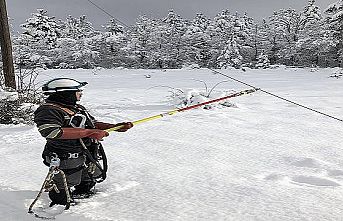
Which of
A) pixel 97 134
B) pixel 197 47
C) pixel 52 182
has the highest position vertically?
pixel 197 47

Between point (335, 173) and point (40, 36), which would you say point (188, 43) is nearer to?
point (40, 36)

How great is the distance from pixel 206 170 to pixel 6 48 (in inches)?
218

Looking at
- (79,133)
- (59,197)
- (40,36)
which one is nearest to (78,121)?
(79,133)

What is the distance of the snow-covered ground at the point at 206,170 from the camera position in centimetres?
275

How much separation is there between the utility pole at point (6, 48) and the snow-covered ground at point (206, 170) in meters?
1.72

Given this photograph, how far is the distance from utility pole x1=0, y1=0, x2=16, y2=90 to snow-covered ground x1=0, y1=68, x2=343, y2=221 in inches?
67.8

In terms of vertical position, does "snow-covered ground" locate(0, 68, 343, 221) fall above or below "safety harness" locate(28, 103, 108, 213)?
below

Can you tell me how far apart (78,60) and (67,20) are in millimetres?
17487

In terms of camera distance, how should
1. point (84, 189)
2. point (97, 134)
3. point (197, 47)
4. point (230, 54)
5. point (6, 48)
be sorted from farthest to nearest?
point (197, 47), point (230, 54), point (6, 48), point (84, 189), point (97, 134)

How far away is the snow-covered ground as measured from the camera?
2.75 meters

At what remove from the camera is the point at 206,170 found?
3.65 meters

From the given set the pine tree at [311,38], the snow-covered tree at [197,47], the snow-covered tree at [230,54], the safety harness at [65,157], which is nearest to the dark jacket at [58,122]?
the safety harness at [65,157]

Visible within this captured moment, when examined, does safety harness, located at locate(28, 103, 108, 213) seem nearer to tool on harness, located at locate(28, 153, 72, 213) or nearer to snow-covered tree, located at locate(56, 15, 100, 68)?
tool on harness, located at locate(28, 153, 72, 213)

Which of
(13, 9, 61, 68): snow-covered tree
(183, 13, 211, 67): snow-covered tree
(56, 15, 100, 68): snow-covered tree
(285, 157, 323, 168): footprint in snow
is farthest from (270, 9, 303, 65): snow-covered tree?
(285, 157, 323, 168): footprint in snow
